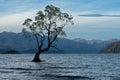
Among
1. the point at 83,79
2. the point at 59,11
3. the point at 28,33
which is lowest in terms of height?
the point at 83,79

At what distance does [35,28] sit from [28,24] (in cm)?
313

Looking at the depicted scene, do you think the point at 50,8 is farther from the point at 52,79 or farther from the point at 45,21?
the point at 52,79

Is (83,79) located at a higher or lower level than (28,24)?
lower

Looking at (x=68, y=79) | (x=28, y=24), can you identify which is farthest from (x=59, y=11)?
(x=68, y=79)

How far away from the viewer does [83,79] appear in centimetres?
5297

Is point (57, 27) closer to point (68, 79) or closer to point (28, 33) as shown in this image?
point (28, 33)

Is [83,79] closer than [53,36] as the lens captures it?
Yes

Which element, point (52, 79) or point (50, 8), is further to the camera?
point (50, 8)

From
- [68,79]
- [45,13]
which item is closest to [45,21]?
[45,13]

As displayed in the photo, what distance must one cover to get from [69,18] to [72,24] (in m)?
2.21

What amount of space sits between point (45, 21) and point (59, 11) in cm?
567

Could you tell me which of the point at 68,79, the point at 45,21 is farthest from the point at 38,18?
the point at 68,79

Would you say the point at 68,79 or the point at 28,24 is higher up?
the point at 28,24

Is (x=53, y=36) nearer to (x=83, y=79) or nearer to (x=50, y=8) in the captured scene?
(x=50, y=8)
